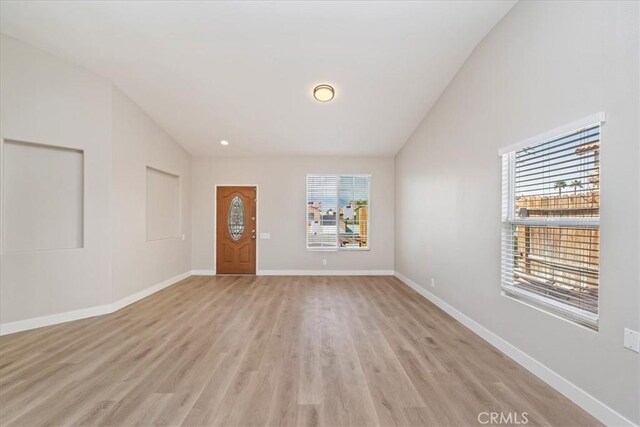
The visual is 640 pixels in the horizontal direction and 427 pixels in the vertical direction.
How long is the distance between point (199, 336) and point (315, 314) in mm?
1486

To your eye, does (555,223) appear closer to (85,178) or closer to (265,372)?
(265,372)

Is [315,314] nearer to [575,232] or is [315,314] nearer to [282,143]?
[575,232]

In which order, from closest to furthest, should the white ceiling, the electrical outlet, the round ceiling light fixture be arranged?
the electrical outlet
the white ceiling
the round ceiling light fixture

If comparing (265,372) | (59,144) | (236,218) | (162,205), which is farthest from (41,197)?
(265,372)

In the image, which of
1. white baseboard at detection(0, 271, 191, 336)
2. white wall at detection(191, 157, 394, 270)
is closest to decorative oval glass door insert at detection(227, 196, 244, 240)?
white wall at detection(191, 157, 394, 270)

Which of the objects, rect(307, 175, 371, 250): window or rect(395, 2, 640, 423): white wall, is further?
rect(307, 175, 371, 250): window

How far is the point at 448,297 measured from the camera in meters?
3.83

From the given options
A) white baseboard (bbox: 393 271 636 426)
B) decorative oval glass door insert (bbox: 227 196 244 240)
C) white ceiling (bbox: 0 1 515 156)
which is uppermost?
white ceiling (bbox: 0 1 515 156)

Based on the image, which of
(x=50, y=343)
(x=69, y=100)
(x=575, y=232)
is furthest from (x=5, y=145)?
(x=575, y=232)

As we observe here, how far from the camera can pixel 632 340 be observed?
65.2 inches

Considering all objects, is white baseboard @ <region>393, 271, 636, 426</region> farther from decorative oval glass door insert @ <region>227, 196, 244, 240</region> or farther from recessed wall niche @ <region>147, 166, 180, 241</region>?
recessed wall niche @ <region>147, 166, 180, 241</region>

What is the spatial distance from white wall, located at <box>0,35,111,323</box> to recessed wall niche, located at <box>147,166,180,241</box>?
1.12 metres

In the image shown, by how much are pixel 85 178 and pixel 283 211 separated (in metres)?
3.54

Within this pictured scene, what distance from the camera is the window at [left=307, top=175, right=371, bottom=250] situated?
6.37 metres
